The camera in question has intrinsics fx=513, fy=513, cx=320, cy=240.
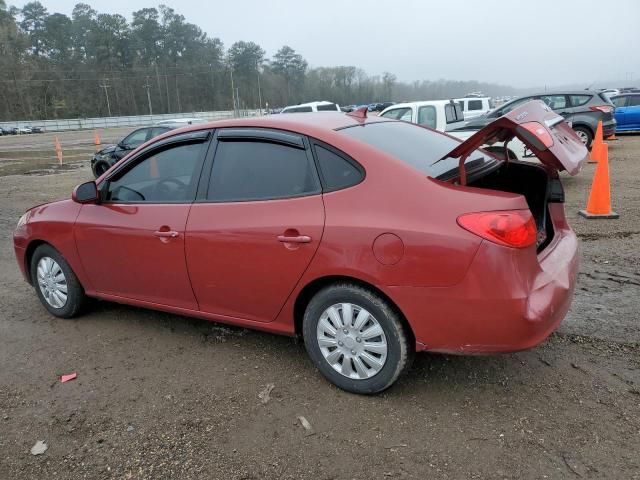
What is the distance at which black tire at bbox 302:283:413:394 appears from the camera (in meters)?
2.74

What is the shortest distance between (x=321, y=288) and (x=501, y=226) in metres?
1.06

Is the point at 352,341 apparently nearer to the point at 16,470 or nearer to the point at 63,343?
the point at 16,470

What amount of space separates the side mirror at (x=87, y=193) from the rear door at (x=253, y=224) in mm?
1029

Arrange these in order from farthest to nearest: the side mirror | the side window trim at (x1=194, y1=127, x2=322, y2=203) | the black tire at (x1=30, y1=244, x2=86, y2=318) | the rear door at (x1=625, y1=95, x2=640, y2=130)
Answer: the rear door at (x1=625, y1=95, x2=640, y2=130) < the black tire at (x1=30, y1=244, x2=86, y2=318) < the side mirror < the side window trim at (x1=194, y1=127, x2=322, y2=203)

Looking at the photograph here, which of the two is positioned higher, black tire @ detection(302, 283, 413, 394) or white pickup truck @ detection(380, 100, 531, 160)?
white pickup truck @ detection(380, 100, 531, 160)

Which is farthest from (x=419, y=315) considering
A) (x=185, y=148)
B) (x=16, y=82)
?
(x=16, y=82)

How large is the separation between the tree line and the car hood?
314 ft

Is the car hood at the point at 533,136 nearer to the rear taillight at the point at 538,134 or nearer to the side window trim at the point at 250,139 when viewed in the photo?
the rear taillight at the point at 538,134

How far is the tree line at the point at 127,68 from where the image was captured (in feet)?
299

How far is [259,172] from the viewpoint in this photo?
3.19 metres

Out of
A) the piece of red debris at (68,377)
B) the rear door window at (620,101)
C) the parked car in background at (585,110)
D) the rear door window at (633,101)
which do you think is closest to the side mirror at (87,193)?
the piece of red debris at (68,377)

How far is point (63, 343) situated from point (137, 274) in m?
0.85

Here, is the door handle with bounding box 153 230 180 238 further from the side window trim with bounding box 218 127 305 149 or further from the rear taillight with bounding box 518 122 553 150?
the rear taillight with bounding box 518 122 553 150

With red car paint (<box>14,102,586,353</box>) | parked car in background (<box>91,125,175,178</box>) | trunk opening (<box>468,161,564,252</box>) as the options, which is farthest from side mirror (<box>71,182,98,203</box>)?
parked car in background (<box>91,125,175,178</box>)
